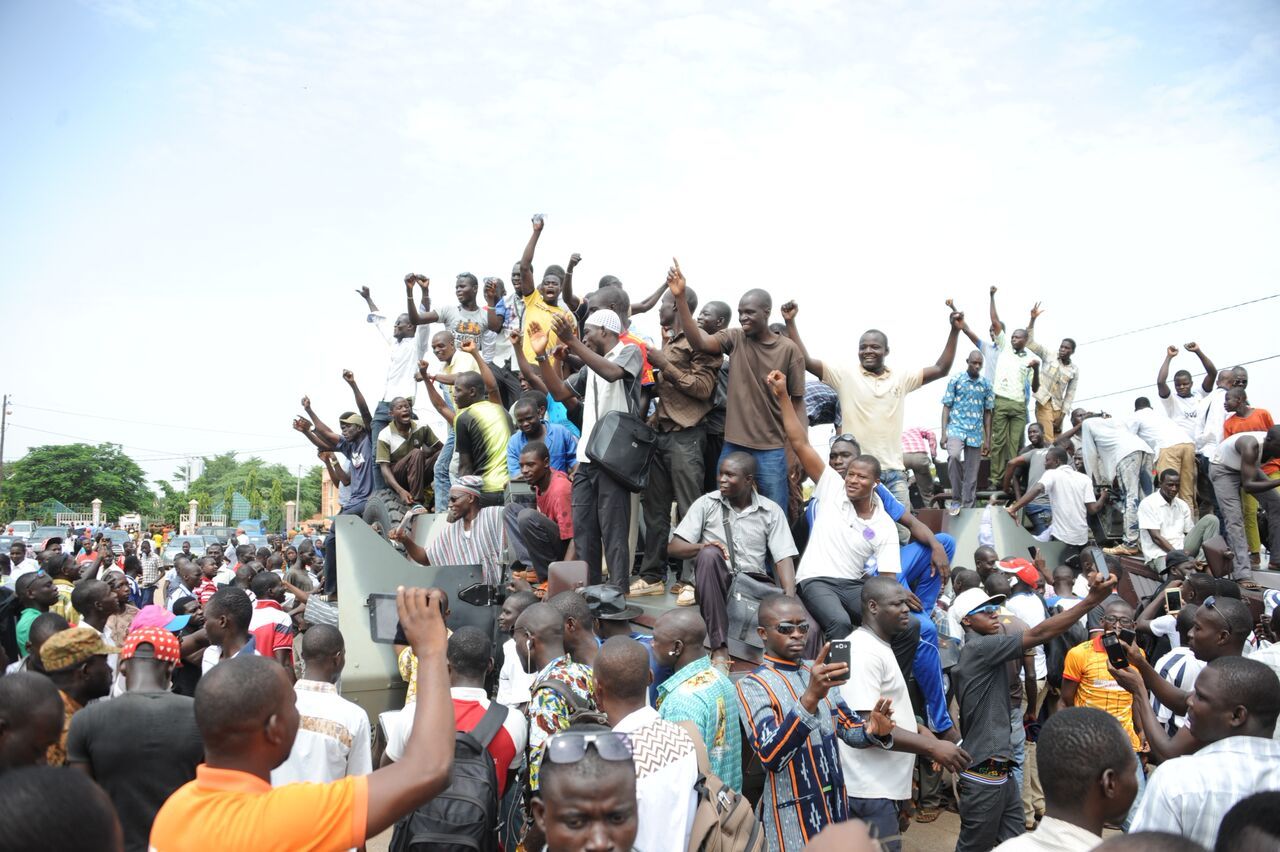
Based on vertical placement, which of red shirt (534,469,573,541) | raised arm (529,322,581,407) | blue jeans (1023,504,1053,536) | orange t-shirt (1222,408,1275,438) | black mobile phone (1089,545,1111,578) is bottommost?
black mobile phone (1089,545,1111,578)

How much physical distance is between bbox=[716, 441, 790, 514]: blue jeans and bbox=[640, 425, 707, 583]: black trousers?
40 centimetres

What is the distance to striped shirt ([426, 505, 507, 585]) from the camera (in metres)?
8.26

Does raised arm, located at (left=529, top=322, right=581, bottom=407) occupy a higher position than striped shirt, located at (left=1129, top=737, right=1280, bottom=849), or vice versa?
raised arm, located at (left=529, top=322, right=581, bottom=407)

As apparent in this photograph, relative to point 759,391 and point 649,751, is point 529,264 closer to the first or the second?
point 759,391

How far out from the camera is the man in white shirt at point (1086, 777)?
9.86 ft

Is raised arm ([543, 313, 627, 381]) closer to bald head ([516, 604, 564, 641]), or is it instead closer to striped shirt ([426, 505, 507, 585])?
striped shirt ([426, 505, 507, 585])

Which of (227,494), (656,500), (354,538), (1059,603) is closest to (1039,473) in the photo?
(1059,603)

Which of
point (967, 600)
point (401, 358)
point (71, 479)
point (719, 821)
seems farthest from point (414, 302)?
point (71, 479)

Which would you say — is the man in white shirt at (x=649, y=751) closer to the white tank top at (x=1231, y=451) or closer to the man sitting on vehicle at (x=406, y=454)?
the man sitting on vehicle at (x=406, y=454)

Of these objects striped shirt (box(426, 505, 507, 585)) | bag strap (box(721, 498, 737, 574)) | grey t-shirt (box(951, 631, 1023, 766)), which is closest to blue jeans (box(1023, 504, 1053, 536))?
grey t-shirt (box(951, 631, 1023, 766))

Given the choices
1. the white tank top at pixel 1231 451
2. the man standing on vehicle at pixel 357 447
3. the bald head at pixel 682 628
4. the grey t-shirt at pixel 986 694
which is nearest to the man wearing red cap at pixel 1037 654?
the grey t-shirt at pixel 986 694

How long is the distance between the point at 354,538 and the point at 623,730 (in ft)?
18.6

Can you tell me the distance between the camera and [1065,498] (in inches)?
448

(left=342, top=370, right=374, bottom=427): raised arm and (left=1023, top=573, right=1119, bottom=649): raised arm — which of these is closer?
(left=1023, top=573, right=1119, bottom=649): raised arm
